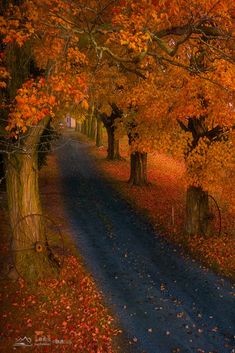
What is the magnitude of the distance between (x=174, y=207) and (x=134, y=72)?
10.5 m

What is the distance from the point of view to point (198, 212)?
16906 mm

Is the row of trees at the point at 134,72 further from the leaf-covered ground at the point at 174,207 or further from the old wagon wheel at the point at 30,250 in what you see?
the leaf-covered ground at the point at 174,207

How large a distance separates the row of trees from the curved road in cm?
289

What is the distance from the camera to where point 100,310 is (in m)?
11.4

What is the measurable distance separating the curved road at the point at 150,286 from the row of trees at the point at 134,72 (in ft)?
9.48

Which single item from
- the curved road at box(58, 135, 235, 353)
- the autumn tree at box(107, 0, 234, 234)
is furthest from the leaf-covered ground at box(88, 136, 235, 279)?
the autumn tree at box(107, 0, 234, 234)

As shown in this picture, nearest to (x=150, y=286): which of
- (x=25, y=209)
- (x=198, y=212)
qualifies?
(x=198, y=212)

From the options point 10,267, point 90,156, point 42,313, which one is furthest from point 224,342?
point 90,156

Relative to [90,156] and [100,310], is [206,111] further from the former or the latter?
[90,156]

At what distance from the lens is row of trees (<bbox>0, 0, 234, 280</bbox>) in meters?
10.2

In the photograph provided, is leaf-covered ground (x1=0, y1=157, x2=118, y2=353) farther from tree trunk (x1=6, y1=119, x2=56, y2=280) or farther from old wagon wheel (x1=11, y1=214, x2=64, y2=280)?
tree trunk (x1=6, y1=119, x2=56, y2=280)

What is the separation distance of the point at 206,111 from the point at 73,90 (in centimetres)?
627

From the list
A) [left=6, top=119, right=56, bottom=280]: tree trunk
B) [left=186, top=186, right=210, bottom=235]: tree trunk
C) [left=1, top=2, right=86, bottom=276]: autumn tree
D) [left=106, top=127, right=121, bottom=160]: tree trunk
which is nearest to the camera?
[left=1, top=2, right=86, bottom=276]: autumn tree

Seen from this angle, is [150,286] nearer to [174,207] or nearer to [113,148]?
[174,207]
